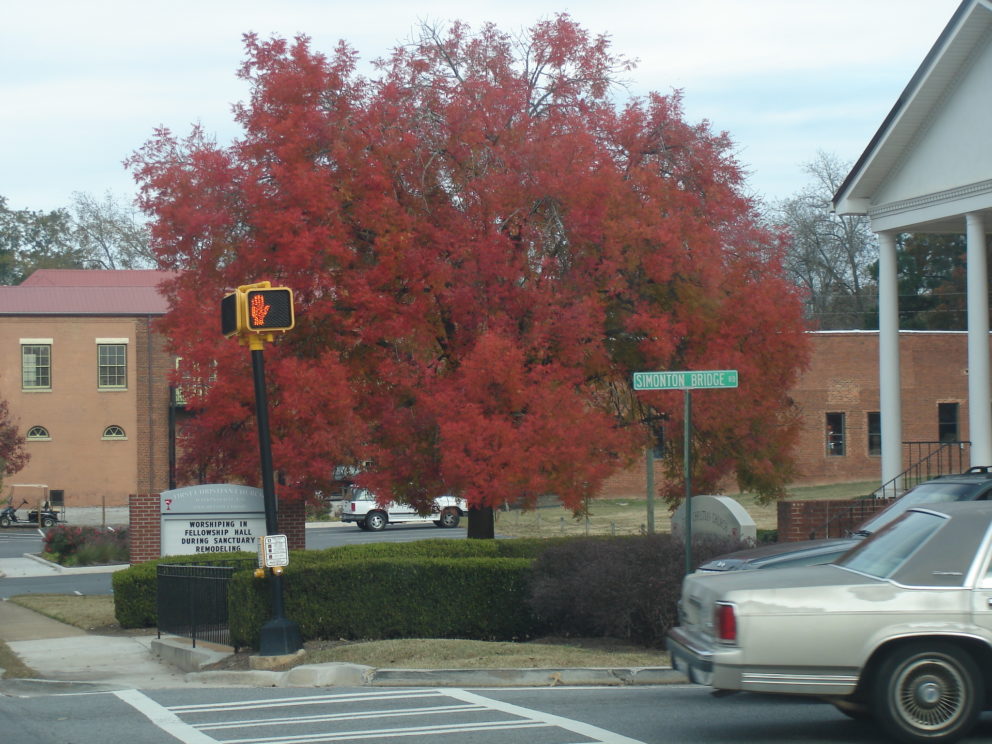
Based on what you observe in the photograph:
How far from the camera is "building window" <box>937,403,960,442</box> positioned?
48.4 m

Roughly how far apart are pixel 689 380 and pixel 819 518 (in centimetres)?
896

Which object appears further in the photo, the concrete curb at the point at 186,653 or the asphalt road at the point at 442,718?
the concrete curb at the point at 186,653

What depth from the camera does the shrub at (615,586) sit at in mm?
12898

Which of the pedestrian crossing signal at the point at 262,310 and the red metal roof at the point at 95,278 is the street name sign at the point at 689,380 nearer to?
the pedestrian crossing signal at the point at 262,310

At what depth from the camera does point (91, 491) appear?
53906 millimetres

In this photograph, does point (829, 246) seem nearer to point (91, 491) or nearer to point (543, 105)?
point (91, 491)

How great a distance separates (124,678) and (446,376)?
22.1 ft

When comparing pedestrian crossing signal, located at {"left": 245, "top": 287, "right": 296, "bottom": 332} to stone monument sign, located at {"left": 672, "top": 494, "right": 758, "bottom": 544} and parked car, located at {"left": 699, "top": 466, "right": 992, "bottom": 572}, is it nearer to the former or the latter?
parked car, located at {"left": 699, "top": 466, "right": 992, "bottom": 572}

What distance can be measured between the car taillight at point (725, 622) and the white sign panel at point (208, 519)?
12252 mm

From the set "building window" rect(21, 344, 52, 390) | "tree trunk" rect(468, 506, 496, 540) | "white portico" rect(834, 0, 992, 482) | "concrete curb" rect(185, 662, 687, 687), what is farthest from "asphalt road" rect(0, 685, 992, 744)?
"building window" rect(21, 344, 52, 390)

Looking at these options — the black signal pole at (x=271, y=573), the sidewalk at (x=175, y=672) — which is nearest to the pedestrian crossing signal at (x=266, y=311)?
the black signal pole at (x=271, y=573)

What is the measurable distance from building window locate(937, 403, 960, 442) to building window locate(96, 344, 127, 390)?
3460 cm

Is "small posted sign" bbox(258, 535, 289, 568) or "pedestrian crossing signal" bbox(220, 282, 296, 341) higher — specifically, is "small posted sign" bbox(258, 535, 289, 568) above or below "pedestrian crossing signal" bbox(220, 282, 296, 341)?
below

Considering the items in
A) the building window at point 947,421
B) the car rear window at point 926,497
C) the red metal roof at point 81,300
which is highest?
the red metal roof at point 81,300
